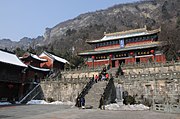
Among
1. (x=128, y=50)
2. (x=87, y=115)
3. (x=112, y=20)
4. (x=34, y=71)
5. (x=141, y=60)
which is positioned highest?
(x=112, y=20)

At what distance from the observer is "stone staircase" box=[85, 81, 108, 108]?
2116cm

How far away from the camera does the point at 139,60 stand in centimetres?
3712

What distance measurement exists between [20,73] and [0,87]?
4.20m

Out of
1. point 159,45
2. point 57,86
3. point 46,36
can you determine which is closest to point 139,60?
point 159,45

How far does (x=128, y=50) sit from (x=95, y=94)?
55.7 feet

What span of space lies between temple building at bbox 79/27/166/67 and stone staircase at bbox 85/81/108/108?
1319cm

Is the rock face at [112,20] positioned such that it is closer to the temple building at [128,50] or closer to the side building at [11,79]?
the temple building at [128,50]

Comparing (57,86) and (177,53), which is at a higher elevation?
(177,53)

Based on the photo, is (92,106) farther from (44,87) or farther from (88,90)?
(44,87)

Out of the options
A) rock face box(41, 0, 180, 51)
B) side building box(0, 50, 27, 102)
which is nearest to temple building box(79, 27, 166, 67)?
side building box(0, 50, 27, 102)

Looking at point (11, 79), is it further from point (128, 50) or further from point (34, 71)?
point (128, 50)

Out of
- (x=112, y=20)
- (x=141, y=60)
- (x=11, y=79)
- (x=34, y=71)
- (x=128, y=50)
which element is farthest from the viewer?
(x=112, y=20)

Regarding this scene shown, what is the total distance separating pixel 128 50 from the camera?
123 ft

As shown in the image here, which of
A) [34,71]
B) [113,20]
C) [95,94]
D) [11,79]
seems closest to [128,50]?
[95,94]
